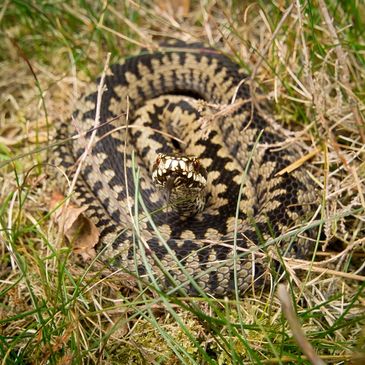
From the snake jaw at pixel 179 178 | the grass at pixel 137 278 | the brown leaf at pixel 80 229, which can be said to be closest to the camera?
the grass at pixel 137 278

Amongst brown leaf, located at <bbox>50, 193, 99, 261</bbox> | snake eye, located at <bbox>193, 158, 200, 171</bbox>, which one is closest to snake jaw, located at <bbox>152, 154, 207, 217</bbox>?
snake eye, located at <bbox>193, 158, 200, 171</bbox>

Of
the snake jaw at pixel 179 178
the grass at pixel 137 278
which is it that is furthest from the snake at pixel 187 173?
the grass at pixel 137 278

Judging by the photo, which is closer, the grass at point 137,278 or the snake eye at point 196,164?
the grass at point 137,278

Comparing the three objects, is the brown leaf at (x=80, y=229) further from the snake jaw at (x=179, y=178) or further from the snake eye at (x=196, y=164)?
the snake eye at (x=196, y=164)

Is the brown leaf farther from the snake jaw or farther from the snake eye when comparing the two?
the snake eye

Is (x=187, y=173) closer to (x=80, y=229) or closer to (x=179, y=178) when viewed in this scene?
(x=179, y=178)

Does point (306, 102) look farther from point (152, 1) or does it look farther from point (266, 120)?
point (152, 1)

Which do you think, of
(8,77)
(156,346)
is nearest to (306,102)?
(156,346)
